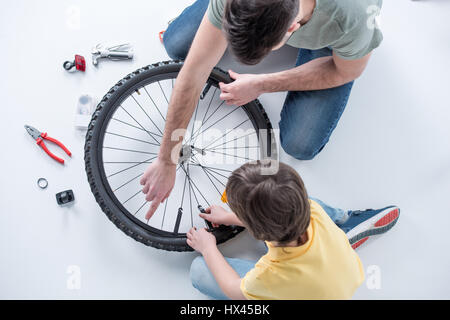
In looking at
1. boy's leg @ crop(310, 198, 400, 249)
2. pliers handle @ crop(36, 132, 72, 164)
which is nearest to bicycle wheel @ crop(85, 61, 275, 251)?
pliers handle @ crop(36, 132, 72, 164)

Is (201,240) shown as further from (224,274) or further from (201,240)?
(224,274)

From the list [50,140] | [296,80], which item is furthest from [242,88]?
[50,140]

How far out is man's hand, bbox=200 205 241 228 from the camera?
35.0 inches

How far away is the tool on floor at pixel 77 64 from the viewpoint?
3.21ft

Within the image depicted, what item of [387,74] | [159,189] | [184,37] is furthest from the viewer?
[387,74]

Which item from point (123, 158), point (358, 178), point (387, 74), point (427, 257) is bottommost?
point (427, 257)

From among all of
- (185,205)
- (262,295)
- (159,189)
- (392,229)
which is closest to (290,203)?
(262,295)

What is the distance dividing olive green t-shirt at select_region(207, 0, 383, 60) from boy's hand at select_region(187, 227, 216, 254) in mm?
494

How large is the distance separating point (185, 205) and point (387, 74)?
2.34 feet

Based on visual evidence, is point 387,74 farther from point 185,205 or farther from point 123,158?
point 123,158

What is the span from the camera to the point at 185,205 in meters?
0.97

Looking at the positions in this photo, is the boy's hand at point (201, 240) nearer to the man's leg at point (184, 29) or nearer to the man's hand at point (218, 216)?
the man's hand at point (218, 216)

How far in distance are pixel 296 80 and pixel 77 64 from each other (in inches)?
23.9

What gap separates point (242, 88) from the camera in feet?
2.91
